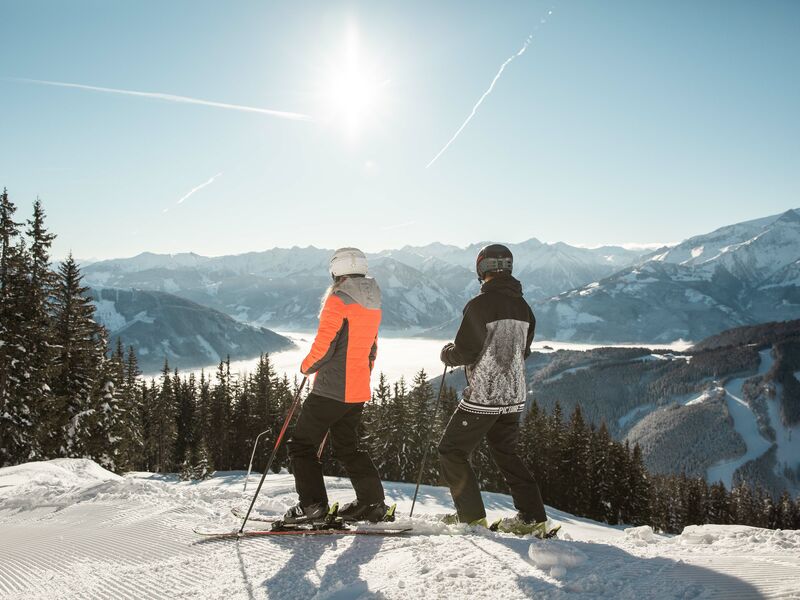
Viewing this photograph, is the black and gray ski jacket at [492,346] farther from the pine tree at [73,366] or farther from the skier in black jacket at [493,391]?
the pine tree at [73,366]

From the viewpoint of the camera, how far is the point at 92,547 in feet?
17.6

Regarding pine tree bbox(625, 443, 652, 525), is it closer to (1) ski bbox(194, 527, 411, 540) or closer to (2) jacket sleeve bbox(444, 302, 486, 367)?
(1) ski bbox(194, 527, 411, 540)

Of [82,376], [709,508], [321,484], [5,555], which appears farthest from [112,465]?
[709,508]

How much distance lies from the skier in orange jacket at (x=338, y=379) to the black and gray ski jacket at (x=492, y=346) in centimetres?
99

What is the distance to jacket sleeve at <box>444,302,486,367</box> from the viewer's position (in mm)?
5102

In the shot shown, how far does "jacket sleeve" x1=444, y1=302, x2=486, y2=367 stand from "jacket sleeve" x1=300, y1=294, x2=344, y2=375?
4.16 feet

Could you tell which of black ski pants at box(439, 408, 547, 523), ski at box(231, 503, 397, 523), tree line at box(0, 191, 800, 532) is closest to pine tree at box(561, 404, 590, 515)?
tree line at box(0, 191, 800, 532)

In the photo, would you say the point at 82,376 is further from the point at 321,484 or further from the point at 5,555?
the point at 321,484

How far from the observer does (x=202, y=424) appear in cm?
6034

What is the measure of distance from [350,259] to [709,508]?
72.3 m

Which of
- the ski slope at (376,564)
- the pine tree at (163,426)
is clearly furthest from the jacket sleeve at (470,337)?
the pine tree at (163,426)

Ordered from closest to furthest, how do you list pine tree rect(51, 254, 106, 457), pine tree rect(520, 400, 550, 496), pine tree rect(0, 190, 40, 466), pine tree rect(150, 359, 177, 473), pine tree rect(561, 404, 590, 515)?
1. pine tree rect(0, 190, 40, 466)
2. pine tree rect(51, 254, 106, 457)
3. pine tree rect(561, 404, 590, 515)
4. pine tree rect(520, 400, 550, 496)
5. pine tree rect(150, 359, 177, 473)

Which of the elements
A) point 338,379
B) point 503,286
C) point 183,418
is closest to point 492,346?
point 503,286

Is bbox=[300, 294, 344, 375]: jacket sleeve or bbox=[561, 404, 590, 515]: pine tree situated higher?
bbox=[300, 294, 344, 375]: jacket sleeve
